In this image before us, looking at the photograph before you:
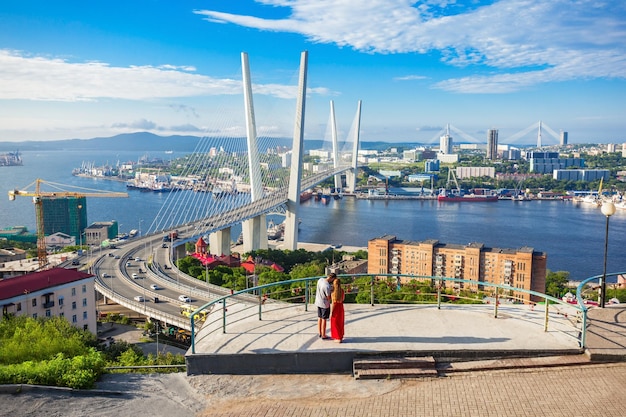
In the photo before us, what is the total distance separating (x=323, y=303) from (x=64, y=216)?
23.0 metres

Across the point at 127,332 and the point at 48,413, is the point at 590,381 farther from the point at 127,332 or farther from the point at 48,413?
the point at 127,332

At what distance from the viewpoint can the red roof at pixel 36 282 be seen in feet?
22.3

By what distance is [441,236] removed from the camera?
65.4ft

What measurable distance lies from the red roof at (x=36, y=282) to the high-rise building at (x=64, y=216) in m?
15.8

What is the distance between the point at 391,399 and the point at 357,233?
1953cm

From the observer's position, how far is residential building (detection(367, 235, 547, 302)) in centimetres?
1214

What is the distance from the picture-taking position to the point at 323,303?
6.59 feet

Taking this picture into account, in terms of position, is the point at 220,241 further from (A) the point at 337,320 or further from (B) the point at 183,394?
(B) the point at 183,394

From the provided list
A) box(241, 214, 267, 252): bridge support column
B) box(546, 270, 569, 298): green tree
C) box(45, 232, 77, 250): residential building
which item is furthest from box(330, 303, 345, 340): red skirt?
box(45, 232, 77, 250): residential building

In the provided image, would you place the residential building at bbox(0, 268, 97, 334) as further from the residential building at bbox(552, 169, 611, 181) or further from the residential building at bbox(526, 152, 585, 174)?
the residential building at bbox(526, 152, 585, 174)

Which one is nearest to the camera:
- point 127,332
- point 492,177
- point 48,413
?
point 48,413

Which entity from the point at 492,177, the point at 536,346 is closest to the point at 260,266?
the point at 536,346

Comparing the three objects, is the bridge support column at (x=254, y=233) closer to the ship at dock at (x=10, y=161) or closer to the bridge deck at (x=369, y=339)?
the bridge deck at (x=369, y=339)

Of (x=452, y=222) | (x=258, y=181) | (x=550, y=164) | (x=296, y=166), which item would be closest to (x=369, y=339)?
(x=258, y=181)
